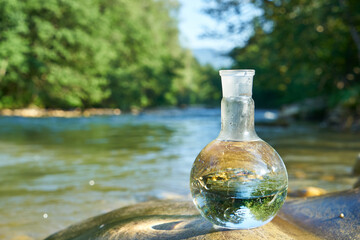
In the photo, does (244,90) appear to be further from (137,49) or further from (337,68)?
(137,49)

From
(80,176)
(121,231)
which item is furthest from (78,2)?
(121,231)

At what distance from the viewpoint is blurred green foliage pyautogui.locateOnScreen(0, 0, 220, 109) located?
2527 centimetres

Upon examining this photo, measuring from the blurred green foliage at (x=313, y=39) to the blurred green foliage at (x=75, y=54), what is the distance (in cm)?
1363

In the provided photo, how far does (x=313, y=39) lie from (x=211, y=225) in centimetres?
1461

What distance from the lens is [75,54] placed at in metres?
28.9

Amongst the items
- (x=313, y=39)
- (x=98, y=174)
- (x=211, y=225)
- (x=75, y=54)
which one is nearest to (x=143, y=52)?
(x=75, y=54)

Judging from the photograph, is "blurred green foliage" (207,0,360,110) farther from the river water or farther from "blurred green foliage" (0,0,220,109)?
"blurred green foliage" (0,0,220,109)

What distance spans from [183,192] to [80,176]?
2.06m

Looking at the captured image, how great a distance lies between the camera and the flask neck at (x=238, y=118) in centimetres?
173

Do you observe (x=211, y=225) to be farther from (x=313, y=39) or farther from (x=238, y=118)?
(x=313, y=39)

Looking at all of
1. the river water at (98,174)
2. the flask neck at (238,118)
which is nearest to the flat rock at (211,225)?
the flask neck at (238,118)

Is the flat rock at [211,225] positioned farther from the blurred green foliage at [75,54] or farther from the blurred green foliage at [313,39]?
the blurred green foliage at [75,54]

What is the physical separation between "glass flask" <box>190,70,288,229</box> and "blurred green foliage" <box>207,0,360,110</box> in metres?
13.1

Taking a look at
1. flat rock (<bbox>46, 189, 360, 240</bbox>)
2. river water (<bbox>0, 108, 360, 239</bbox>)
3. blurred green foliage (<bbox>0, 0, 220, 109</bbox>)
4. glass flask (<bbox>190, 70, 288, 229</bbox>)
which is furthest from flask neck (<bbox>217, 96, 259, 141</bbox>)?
blurred green foliage (<bbox>0, 0, 220, 109</bbox>)
